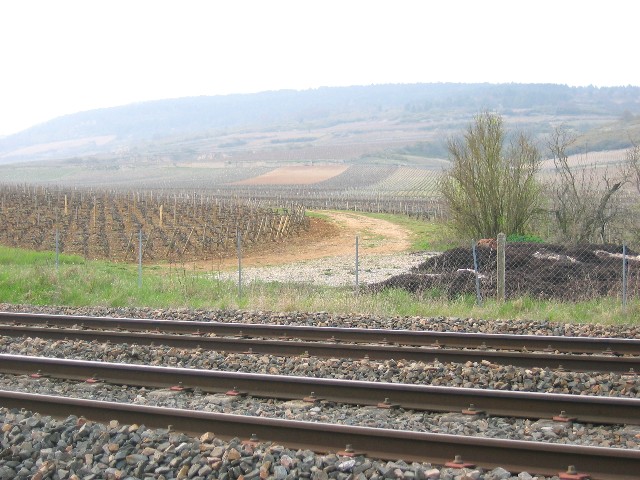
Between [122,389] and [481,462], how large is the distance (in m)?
4.90

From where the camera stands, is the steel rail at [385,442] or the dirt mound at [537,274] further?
the dirt mound at [537,274]

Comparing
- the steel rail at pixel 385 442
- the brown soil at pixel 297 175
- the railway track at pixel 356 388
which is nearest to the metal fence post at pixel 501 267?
the railway track at pixel 356 388

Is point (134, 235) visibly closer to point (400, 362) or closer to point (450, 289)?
point (450, 289)

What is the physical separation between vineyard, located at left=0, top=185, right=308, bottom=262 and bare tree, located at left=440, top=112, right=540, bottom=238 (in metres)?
9.90

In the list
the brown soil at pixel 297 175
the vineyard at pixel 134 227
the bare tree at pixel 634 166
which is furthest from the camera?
the brown soil at pixel 297 175

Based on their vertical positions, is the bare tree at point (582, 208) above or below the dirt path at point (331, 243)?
above

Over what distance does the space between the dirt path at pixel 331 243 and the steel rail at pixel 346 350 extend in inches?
784

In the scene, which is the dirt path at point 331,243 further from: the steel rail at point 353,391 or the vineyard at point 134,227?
the steel rail at point 353,391

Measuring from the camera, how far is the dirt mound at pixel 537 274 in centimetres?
1850

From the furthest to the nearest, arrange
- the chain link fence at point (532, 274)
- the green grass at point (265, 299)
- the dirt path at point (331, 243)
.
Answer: the dirt path at point (331, 243) → the chain link fence at point (532, 274) → the green grass at point (265, 299)

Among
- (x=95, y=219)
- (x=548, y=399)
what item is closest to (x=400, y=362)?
(x=548, y=399)

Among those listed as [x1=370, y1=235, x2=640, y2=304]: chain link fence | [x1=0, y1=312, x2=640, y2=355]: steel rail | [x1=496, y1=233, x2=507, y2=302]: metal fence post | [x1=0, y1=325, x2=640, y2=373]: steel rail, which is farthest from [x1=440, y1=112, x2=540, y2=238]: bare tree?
[x1=0, y1=325, x2=640, y2=373]: steel rail

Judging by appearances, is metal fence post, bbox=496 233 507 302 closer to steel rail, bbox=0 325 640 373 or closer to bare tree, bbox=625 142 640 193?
steel rail, bbox=0 325 640 373

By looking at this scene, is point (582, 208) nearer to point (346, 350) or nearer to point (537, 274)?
point (537, 274)
